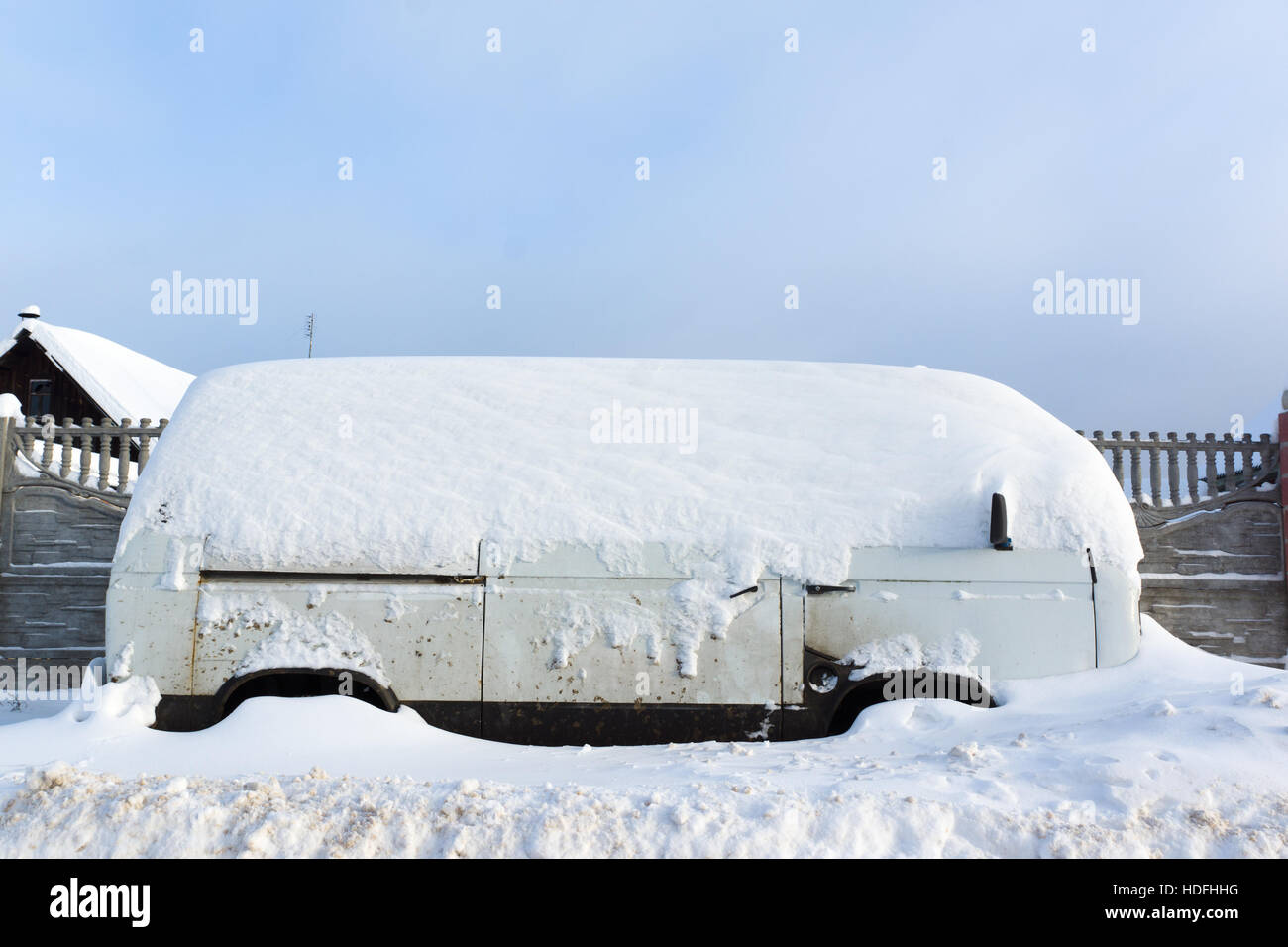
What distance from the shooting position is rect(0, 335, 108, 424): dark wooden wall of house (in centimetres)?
1847

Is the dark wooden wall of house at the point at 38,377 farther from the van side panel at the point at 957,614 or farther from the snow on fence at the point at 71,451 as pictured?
the van side panel at the point at 957,614

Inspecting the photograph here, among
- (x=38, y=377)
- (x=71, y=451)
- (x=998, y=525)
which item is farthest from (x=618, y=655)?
(x=38, y=377)

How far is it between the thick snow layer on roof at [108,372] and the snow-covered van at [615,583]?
14449 millimetres

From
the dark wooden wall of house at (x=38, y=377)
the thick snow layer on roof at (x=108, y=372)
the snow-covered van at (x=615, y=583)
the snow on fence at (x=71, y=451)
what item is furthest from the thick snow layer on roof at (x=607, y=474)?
the dark wooden wall of house at (x=38, y=377)

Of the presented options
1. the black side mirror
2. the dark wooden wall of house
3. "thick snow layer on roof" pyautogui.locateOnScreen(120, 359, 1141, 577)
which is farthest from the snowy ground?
the dark wooden wall of house

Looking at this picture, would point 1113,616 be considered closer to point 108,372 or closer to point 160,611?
point 160,611

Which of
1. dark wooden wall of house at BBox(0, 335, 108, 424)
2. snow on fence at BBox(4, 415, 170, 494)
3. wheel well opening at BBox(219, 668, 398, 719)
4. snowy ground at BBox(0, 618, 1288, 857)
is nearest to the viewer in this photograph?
snowy ground at BBox(0, 618, 1288, 857)

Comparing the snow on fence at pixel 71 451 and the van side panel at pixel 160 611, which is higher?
the snow on fence at pixel 71 451

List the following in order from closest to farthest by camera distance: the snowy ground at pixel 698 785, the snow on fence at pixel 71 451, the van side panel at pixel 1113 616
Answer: the snowy ground at pixel 698 785, the van side panel at pixel 1113 616, the snow on fence at pixel 71 451

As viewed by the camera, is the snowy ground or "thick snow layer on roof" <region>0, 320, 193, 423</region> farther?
"thick snow layer on roof" <region>0, 320, 193, 423</region>

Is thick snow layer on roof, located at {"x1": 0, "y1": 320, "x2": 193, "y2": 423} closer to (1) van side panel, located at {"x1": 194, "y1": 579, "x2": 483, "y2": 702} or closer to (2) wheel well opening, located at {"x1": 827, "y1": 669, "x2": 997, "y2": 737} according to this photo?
(1) van side panel, located at {"x1": 194, "y1": 579, "x2": 483, "y2": 702}

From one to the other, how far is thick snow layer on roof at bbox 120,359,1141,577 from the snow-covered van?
0.05ft

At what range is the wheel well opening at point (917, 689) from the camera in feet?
13.7
